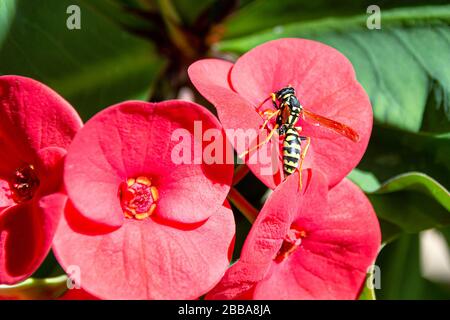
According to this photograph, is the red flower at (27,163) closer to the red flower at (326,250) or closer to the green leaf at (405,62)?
the red flower at (326,250)

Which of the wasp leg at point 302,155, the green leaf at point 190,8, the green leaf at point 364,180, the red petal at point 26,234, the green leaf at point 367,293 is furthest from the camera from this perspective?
the green leaf at point 190,8

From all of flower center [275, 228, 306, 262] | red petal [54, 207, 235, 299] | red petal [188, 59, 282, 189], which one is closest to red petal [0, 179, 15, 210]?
red petal [54, 207, 235, 299]

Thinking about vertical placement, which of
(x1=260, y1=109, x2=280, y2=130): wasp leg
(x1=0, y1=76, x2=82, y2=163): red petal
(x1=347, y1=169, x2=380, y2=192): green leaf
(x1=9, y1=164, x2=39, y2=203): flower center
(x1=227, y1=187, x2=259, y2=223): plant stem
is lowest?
(x1=347, y1=169, x2=380, y2=192): green leaf

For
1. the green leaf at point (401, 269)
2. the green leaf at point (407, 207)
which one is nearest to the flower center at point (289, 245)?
the green leaf at point (407, 207)

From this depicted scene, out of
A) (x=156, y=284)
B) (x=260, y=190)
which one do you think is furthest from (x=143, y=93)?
(x=156, y=284)

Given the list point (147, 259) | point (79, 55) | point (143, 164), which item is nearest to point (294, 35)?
point (79, 55)

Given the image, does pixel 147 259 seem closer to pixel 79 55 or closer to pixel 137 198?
pixel 137 198

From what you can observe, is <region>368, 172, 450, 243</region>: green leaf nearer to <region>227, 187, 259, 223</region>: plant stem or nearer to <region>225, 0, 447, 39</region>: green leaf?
<region>227, 187, 259, 223</region>: plant stem
